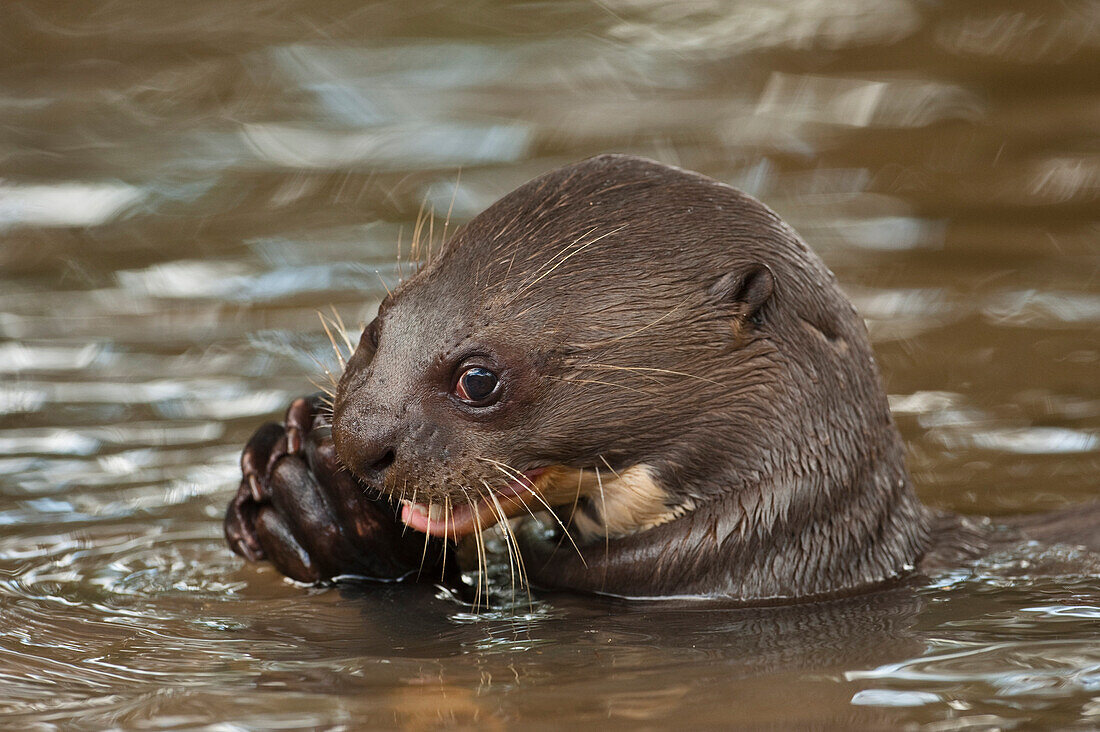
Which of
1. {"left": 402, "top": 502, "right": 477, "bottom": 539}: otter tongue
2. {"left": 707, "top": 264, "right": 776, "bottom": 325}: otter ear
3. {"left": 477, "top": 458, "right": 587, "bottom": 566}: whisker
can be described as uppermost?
{"left": 707, "top": 264, "right": 776, "bottom": 325}: otter ear

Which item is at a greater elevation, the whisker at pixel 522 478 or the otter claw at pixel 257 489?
the otter claw at pixel 257 489

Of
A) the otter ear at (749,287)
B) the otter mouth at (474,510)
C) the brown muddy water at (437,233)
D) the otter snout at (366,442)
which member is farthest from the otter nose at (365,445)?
the otter ear at (749,287)

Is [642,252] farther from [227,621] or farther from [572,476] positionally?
[227,621]

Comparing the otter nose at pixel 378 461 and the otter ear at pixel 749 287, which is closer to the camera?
the otter nose at pixel 378 461

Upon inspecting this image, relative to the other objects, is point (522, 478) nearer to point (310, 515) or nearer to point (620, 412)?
point (620, 412)

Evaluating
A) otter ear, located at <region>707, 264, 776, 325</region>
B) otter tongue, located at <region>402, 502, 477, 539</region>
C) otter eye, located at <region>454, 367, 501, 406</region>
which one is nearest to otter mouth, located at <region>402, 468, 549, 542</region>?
otter tongue, located at <region>402, 502, 477, 539</region>

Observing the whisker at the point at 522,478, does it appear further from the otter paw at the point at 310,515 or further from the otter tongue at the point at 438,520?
the otter paw at the point at 310,515

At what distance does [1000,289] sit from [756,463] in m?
3.54

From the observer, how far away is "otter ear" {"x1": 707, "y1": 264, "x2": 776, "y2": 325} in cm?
419

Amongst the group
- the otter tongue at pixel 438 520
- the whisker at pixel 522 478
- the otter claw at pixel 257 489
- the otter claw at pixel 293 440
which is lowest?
the otter tongue at pixel 438 520

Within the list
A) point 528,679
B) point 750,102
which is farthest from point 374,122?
point 528,679

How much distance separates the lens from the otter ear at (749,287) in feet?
13.8

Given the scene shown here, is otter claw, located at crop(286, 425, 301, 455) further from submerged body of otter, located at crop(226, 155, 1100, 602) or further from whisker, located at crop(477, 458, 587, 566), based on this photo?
whisker, located at crop(477, 458, 587, 566)

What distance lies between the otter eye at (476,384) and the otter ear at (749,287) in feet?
1.94
